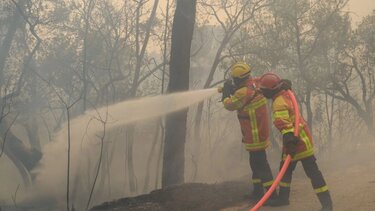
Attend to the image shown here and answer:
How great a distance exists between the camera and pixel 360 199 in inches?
219

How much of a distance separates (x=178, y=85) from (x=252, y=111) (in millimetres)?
2884

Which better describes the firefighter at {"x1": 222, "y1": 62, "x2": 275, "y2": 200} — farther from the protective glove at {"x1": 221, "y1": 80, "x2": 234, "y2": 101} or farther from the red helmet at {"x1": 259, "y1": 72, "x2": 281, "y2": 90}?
the red helmet at {"x1": 259, "y1": 72, "x2": 281, "y2": 90}

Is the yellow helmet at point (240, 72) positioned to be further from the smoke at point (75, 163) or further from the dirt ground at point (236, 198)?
the smoke at point (75, 163)

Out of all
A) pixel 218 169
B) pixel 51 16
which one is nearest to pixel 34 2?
pixel 51 16

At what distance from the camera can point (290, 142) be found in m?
4.77

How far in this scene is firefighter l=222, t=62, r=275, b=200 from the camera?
5816 mm

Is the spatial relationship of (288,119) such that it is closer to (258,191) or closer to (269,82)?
(269,82)

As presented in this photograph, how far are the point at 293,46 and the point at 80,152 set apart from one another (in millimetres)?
8326

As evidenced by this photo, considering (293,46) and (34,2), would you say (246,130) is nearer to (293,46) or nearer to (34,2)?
(293,46)

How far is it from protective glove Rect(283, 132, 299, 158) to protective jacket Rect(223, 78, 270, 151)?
1.00m

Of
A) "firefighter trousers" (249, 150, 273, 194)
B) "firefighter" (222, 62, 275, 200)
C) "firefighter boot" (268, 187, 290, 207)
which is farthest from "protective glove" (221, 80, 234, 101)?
"firefighter boot" (268, 187, 290, 207)

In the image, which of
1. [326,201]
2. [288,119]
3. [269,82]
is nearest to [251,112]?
[269,82]

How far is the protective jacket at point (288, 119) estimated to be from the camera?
4906 millimetres

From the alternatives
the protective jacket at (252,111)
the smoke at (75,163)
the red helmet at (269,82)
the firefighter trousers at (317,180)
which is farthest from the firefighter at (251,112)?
the smoke at (75,163)
